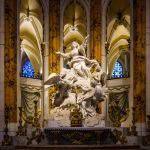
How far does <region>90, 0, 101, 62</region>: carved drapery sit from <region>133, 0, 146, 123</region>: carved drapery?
1.69 metres

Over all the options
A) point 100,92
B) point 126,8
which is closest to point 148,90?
point 100,92

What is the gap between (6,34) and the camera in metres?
23.0

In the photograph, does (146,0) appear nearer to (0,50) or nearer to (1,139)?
(0,50)

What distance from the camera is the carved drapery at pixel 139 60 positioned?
76.6 feet

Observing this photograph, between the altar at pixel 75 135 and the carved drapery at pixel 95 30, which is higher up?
the carved drapery at pixel 95 30

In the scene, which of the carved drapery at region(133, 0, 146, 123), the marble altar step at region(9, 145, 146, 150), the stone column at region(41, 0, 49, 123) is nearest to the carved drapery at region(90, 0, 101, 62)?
the carved drapery at region(133, 0, 146, 123)

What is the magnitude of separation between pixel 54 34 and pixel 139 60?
13.1 feet

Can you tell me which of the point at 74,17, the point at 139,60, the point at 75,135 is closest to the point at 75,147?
the point at 75,135

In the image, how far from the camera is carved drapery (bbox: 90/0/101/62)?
81.9 feet

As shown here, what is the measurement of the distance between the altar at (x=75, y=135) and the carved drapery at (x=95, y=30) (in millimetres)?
3820

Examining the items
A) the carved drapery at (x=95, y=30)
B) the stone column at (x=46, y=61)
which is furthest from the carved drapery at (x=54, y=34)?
the carved drapery at (x=95, y=30)

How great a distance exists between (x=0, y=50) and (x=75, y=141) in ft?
15.0

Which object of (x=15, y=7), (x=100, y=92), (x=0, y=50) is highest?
(x=15, y=7)

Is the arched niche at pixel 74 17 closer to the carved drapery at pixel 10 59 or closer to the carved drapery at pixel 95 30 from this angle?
the carved drapery at pixel 95 30
